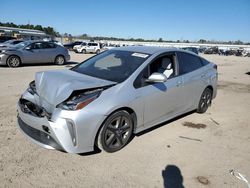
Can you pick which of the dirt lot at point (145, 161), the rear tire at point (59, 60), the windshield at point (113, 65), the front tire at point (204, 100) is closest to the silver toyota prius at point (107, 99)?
the windshield at point (113, 65)

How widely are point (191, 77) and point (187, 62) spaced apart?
0.35 meters

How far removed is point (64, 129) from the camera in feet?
11.2

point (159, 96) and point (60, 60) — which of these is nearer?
point (159, 96)

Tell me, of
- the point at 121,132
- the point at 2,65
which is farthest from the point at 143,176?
the point at 2,65

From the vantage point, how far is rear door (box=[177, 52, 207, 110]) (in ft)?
17.4

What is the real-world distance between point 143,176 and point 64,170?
1052 mm

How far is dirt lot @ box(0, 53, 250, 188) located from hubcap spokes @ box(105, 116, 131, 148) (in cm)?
16

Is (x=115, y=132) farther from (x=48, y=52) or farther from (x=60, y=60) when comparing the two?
(x=60, y=60)

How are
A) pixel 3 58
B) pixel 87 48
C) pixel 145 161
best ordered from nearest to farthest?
pixel 145 161, pixel 3 58, pixel 87 48

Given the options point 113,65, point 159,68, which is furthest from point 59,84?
point 159,68

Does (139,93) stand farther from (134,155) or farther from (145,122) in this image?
(134,155)

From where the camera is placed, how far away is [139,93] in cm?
417

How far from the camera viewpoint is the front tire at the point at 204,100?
240 inches

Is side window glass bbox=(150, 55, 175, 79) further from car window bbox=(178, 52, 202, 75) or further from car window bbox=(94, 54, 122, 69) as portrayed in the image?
car window bbox=(94, 54, 122, 69)
